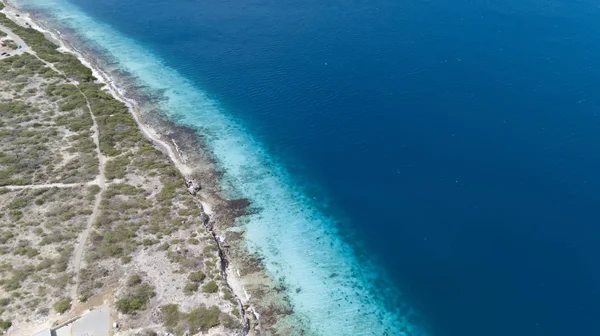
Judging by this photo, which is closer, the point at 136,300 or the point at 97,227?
the point at 136,300

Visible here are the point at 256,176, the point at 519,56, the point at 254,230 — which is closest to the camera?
the point at 254,230

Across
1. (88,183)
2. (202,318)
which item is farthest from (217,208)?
(202,318)

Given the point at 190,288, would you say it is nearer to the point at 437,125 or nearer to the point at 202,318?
the point at 202,318

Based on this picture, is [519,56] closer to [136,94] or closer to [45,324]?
[136,94]

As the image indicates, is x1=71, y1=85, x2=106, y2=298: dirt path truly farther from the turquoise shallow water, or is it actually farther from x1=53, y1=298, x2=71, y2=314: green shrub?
the turquoise shallow water

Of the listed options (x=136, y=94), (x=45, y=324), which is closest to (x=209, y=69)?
(x=136, y=94)

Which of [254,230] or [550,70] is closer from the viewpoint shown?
[254,230]
